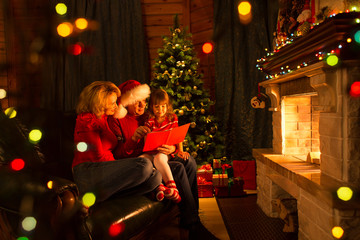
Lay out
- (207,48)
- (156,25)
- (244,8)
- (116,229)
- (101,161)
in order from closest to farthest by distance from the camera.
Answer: (116,229), (101,161), (244,8), (207,48), (156,25)

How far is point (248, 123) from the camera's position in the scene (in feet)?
12.2

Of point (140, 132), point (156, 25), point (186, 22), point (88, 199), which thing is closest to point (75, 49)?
point (156, 25)

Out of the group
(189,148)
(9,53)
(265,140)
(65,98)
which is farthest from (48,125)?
(9,53)

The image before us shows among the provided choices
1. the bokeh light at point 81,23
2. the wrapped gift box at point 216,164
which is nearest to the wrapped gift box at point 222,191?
the wrapped gift box at point 216,164

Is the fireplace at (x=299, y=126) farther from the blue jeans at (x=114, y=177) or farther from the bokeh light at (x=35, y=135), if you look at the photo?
the bokeh light at (x=35, y=135)

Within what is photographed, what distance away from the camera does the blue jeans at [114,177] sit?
1571mm

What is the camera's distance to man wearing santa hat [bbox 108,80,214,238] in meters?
1.92

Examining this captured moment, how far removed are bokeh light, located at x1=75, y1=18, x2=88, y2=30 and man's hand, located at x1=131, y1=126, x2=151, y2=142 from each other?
280 centimetres

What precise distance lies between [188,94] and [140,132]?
4.89 ft

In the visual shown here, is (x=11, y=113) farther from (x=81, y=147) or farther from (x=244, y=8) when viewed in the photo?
(x=244, y=8)

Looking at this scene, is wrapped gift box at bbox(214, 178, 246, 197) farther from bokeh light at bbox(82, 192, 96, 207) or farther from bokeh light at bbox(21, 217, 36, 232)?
bokeh light at bbox(21, 217, 36, 232)

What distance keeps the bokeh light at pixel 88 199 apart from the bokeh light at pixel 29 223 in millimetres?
225

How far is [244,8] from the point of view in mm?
3621

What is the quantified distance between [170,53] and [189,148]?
45.0 inches
